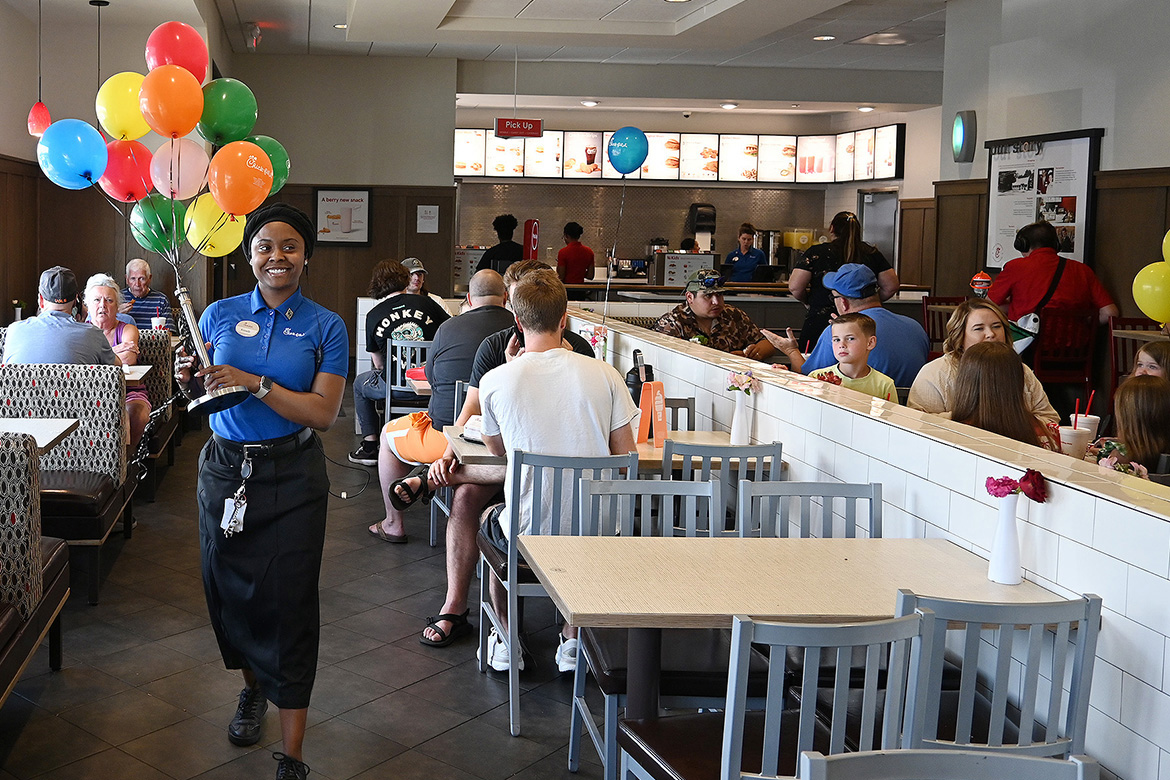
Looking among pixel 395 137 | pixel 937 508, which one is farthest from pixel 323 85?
pixel 937 508

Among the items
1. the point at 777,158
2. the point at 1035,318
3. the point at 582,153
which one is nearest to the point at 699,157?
the point at 777,158

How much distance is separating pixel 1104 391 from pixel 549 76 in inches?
276

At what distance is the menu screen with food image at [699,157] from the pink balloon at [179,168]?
9.96 metres

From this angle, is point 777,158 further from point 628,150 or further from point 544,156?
point 628,150

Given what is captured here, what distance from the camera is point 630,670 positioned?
238 centimetres

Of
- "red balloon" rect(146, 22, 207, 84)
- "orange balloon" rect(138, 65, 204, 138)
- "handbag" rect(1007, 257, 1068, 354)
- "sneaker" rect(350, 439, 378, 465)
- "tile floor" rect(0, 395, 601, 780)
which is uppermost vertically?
"red balloon" rect(146, 22, 207, 84)

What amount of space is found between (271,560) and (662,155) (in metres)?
11.9

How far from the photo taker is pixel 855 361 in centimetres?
425

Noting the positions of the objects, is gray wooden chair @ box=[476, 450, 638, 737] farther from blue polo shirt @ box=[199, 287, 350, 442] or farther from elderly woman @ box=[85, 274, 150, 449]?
elderly woman @ box=[85, 274, 150, 449]

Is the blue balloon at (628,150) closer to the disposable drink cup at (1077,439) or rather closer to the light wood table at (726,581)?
the disposable drink cup at (1077,439)

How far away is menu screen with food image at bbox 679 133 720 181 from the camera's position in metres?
14.1

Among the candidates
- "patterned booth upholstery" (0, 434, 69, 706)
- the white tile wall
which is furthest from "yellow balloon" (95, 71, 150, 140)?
the white tile wall

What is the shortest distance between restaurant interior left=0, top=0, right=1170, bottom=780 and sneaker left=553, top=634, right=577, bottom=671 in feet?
0.16

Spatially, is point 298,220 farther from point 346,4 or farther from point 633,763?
point 346,4
